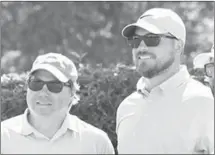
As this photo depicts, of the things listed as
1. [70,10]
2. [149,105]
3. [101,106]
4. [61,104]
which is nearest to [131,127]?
[149,105]

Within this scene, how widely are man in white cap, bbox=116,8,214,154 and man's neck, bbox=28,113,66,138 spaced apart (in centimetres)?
44

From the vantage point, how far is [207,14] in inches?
768

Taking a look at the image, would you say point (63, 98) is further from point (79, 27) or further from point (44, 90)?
point (79, 27)

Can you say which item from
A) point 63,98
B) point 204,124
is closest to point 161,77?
point 204,124

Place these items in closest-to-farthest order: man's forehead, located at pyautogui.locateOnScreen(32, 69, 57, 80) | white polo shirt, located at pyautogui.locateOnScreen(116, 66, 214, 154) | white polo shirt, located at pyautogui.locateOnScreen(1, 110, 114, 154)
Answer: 1. white polo shirt, located at pyautogui.locateOnScreen(116, 66, 214, 154)
2. white polo shirt, located at pyautogui.locateOnScreen(1, 110, 114, 154)
3. man's forehead, located at pyautogui.locateOnScreen(32, 69, 57, 80)

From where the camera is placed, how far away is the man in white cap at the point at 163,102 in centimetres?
525

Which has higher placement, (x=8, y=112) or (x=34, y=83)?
(x=34, y=83)

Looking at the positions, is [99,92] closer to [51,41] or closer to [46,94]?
[46,94]

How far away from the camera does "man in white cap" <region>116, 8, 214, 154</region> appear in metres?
5.25

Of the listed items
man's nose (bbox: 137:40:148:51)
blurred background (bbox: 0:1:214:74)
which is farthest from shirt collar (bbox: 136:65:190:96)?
blurred background (bbox: 0:1:214:74)

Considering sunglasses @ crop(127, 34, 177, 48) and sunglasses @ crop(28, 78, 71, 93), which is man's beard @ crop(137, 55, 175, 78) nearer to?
sunglasses @ crop(127, 34, 177, 48)

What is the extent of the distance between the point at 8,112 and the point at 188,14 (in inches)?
496

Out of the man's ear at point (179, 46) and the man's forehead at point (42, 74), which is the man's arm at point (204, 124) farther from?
the man's forehead at point (42, 74)

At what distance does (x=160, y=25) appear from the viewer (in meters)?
5.61
